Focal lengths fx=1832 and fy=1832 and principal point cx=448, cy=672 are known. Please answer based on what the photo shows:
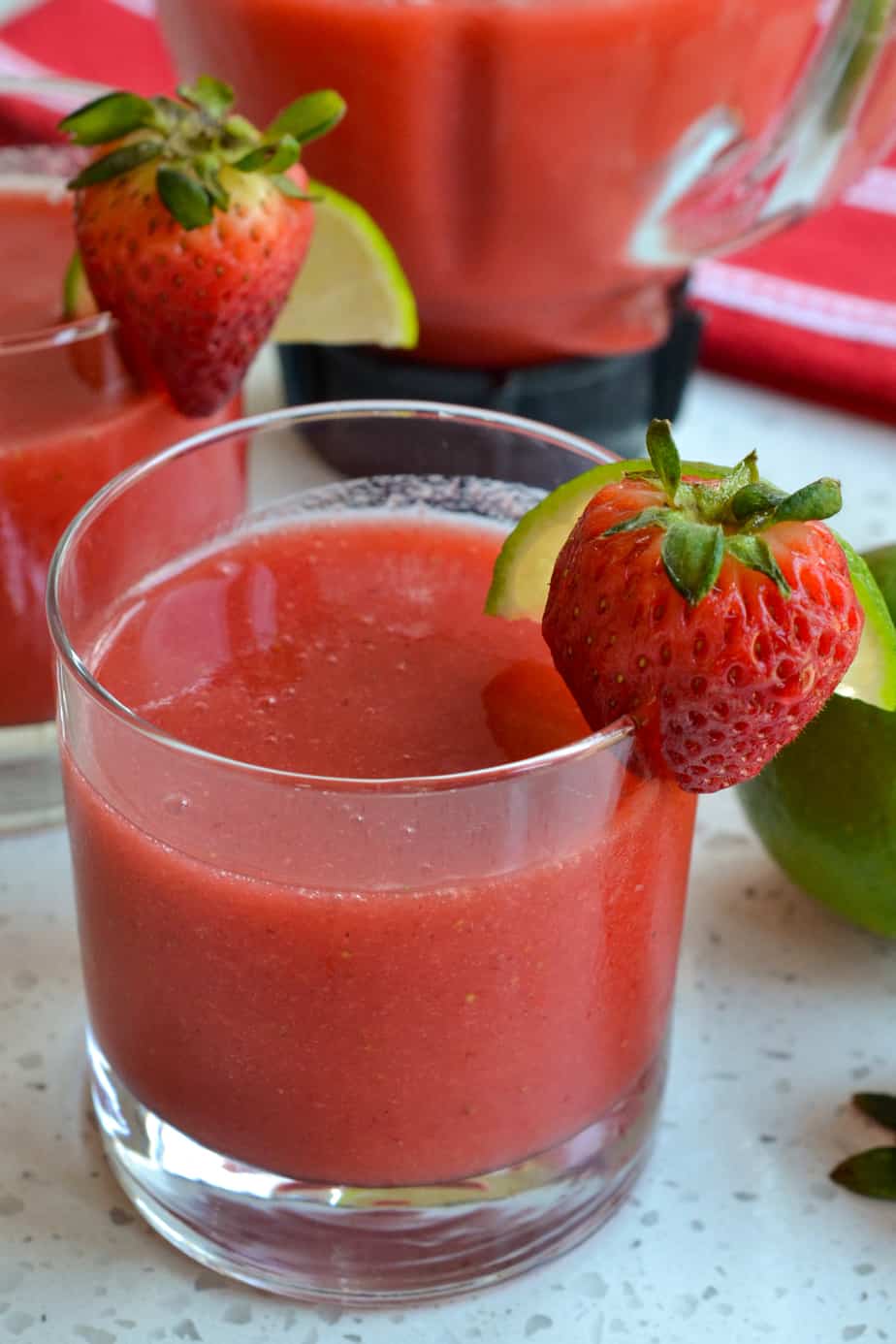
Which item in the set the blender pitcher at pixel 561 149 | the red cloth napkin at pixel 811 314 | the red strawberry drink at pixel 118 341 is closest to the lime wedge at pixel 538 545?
the red strawberry drink at pixel 118 341

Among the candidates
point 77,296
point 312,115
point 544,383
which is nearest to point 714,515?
point 312,115

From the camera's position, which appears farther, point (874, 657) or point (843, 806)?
point (843, 806)

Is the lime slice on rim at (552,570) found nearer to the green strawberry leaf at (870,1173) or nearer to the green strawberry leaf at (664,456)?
the green strawberry leaf at (664,456)

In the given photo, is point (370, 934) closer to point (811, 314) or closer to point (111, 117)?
point (111, 117)

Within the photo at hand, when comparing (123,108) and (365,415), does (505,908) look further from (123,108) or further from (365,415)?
(123,108)

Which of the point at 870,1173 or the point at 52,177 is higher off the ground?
the point at 52,177

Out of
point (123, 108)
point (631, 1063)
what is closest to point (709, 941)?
point (631, 1063)

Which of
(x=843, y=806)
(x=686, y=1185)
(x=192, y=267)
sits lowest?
(x=686, y=1185)

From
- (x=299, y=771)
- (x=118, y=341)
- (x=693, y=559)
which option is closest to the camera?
(x=693, y=559)
